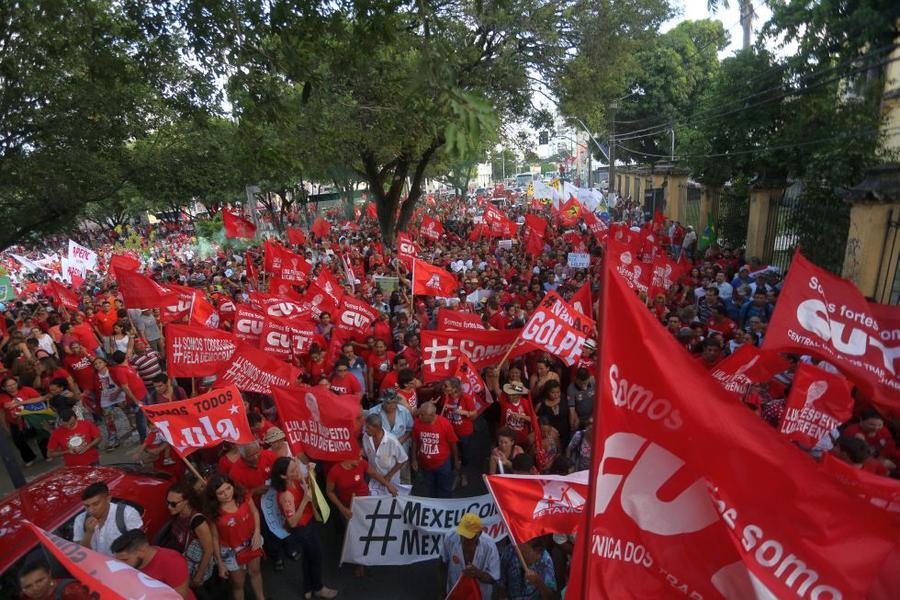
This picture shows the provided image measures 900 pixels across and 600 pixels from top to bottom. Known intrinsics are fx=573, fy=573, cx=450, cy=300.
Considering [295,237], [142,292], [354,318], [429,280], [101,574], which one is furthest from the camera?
[295,237]

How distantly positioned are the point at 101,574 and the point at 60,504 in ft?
7.67

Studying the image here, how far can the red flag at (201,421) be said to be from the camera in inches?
202

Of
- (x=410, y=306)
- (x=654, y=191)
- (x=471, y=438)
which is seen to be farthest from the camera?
(x=654, y=191)

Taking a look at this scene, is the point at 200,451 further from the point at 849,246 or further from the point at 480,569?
the point at 849,246

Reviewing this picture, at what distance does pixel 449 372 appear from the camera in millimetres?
7020

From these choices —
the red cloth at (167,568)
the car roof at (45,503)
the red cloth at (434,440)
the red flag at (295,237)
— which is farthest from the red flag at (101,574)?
the red flag at (295,237)

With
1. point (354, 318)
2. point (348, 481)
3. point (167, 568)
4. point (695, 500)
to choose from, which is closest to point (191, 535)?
point (167, 568)

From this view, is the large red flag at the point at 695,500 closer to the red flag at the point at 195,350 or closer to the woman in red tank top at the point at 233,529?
the woman in red tank top at the point at 233,529

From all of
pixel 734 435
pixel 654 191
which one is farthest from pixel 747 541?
pixel 654 191

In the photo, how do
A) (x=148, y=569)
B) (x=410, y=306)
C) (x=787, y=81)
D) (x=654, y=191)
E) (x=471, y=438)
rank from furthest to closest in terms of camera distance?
(x=654, y=191)
(x=787, y=81)
(x=410, y=306)
(x=471, y=438)
(x=148, y=569)

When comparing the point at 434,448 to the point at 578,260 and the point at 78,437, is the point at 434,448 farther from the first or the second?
the point at 578,260

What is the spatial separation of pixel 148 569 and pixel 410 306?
756 cm

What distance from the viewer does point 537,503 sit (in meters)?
4.15

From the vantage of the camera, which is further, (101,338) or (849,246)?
(101,338)
